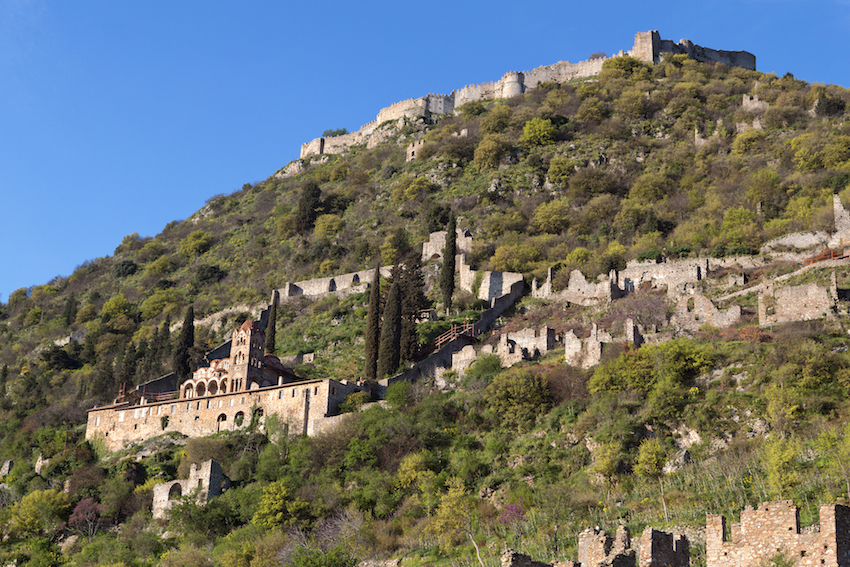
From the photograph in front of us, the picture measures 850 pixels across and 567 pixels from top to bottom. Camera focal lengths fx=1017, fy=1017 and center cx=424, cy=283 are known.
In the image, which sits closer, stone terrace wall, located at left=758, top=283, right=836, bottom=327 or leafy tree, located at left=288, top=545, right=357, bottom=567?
leafy tree, located at left=288, top=545, right=357, bottom=567

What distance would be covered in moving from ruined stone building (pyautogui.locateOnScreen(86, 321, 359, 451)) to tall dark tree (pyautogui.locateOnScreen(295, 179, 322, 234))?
41.4 meters

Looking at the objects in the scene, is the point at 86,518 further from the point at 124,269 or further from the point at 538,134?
the point at 538,134

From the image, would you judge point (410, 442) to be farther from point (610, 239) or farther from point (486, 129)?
point (486, 129)

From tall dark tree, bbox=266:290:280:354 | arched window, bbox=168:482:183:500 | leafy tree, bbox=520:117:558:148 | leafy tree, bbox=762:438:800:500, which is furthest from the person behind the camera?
leafy tree, bbox=520:117:558:148

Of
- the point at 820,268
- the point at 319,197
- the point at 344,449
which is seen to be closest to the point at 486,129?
the point at 319,197

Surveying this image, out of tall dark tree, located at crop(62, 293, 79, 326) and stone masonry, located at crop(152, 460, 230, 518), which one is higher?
tall dark tree, located at crop(62, 293, 79, 326)

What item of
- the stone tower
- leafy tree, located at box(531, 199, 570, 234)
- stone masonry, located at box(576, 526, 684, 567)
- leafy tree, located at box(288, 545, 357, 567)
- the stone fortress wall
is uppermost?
the stone fortress wall

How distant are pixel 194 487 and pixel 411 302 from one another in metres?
20.8

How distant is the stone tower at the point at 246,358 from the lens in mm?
63250

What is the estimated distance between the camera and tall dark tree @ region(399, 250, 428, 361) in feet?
207

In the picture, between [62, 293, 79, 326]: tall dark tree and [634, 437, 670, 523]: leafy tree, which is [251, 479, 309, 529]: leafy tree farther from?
[62, 293, 79, 326]: tall dark tree

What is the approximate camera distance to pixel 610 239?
272 feet

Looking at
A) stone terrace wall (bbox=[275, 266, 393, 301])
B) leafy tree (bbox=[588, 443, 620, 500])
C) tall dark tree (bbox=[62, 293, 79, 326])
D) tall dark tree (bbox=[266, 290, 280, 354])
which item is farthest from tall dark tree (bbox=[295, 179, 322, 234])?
leafy tree (bbox=[588, 443, 620, 500])

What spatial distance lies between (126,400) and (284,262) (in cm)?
3587
